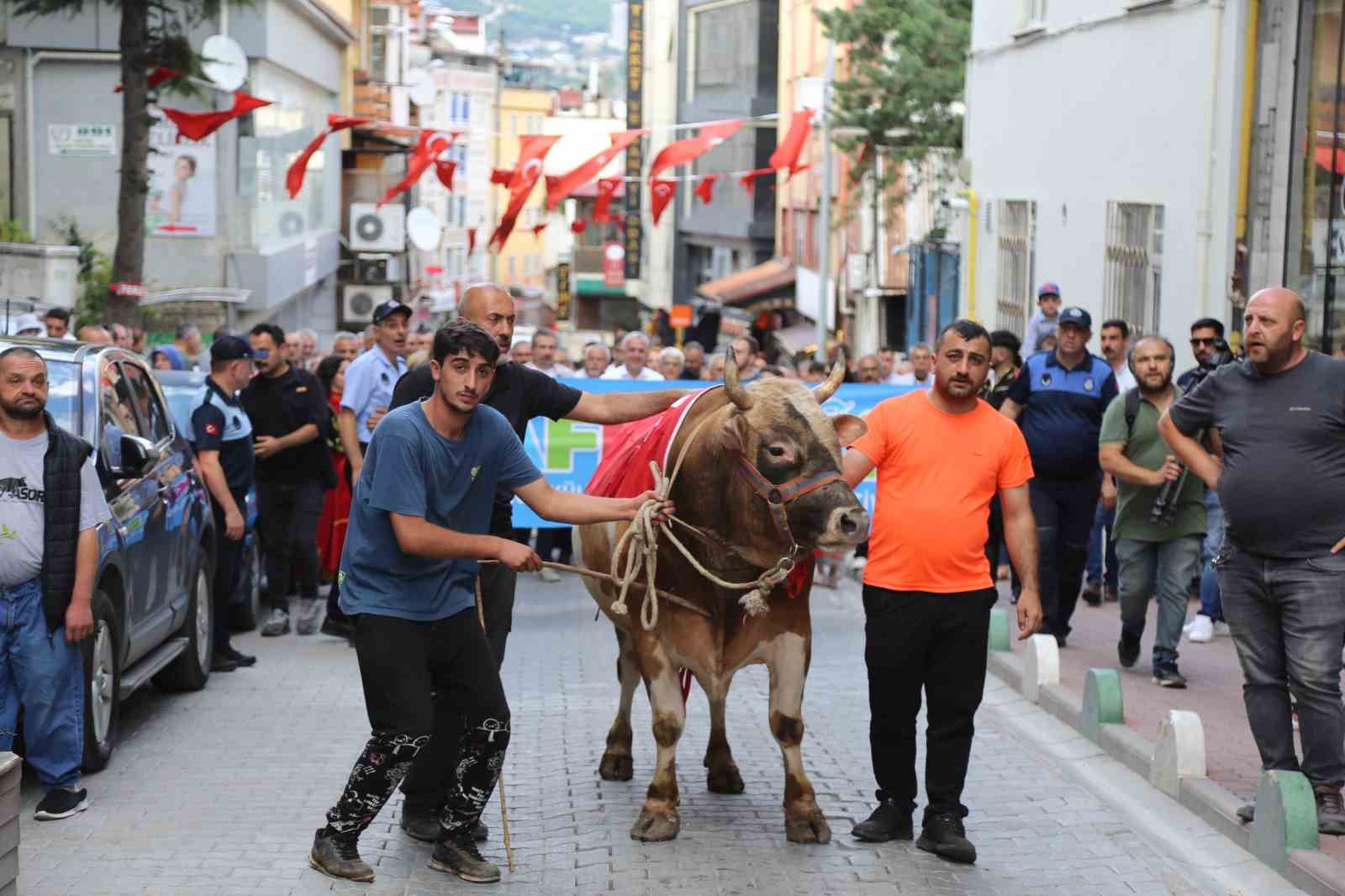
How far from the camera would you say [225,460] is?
12.3 metres

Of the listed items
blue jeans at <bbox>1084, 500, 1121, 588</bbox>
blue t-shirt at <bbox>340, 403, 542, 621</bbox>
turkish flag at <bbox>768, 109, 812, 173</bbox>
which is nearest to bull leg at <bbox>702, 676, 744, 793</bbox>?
blue t-shirt at <bbox>340, 403, 542, 621</bbox>

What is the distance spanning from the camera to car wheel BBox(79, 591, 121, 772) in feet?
28.4

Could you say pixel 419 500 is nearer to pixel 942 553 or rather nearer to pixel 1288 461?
pixel 942 553

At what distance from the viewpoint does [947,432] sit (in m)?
7.48

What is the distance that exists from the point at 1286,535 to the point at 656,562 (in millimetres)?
2361

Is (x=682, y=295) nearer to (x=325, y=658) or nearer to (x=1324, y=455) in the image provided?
(x=325, y=658)

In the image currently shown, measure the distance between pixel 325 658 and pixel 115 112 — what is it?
2282cm

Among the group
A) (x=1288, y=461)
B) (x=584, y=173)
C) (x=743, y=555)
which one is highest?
(x=584, y=173)

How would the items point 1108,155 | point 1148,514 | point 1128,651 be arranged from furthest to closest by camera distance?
point 1108,155, point 1128,651, point 1148,514

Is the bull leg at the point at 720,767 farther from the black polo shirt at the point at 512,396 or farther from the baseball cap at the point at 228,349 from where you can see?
→ the baseball cap at the point at 228,349

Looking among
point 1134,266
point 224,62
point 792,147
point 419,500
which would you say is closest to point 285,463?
point 419,500

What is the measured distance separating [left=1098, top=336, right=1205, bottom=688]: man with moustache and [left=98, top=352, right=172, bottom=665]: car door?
5149 millimetres

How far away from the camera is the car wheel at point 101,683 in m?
8.66

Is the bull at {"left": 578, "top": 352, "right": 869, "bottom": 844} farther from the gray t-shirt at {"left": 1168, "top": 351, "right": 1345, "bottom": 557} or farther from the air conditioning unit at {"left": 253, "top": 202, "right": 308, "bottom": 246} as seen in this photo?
the air conditioning unit at {"left": 253, "top": 202, "right": 308, "bottom": 246}
